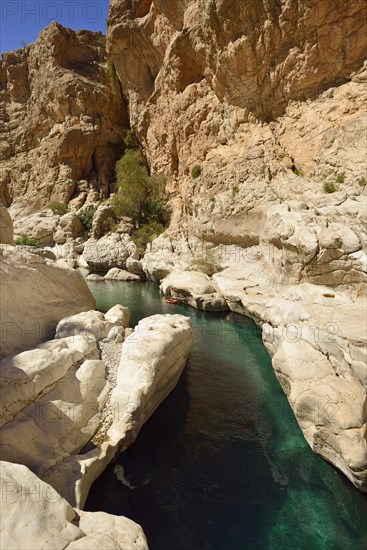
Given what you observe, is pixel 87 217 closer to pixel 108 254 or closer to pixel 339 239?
pixel 108 254

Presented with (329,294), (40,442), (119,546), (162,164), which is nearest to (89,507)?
(40,442)

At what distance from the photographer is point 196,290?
724 inches

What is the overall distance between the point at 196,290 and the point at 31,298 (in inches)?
379

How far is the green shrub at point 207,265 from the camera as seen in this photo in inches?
846

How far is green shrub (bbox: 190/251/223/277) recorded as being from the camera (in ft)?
70.5

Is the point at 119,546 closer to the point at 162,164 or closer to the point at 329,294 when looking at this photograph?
the point at 329,294

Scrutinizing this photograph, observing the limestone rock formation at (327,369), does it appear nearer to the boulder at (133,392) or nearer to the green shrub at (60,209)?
the boulder at (133,392)

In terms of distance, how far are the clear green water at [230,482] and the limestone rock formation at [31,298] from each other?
164 inches

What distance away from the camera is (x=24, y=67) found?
44.8 m

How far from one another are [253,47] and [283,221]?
14.7 m

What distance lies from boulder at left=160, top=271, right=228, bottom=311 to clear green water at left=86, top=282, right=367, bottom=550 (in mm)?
7511

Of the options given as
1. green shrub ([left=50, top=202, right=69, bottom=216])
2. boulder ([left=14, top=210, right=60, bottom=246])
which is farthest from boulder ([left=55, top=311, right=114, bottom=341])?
green shrub ([left=50, top=202, right=69, bottom=216])

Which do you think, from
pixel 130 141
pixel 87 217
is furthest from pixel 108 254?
pixel 130 141

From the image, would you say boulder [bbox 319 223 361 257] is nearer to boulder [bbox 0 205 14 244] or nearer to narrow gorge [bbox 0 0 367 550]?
narrow gorge [bbox 0 0 367 550]
